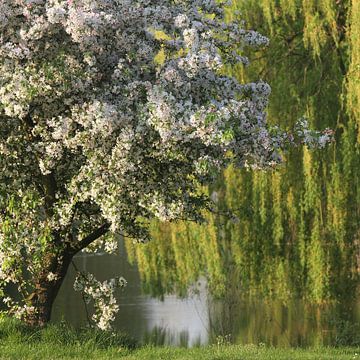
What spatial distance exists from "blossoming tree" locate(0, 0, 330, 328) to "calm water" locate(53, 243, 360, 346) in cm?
373

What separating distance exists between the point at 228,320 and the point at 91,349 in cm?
652

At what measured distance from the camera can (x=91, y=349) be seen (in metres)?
11.1

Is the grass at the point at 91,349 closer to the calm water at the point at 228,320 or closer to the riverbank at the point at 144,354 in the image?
the riverbank at the point at 144,354

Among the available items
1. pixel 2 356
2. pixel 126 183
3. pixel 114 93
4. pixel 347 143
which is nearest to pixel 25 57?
pixel 114 93

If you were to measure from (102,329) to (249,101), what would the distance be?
3.84m

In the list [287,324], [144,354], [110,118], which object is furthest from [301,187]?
[110,118]

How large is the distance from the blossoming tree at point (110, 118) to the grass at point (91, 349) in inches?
31.7

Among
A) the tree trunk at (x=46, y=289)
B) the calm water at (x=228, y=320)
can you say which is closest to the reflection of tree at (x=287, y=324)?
the calm water at (x=228, y=320)

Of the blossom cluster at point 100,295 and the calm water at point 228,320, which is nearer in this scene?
the blossom cluster at point 100,295

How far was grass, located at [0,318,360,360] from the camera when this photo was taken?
10.5 m

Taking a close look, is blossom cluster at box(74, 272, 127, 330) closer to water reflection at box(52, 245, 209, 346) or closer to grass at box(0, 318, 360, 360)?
grass at box(0, 318, 360, 360)

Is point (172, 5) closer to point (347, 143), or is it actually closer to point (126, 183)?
point (126, 183)

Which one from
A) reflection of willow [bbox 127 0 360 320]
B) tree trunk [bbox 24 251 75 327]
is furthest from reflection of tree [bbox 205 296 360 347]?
tree trunk [bbox 24 251 75 327]

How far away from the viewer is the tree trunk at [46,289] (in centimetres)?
1160
